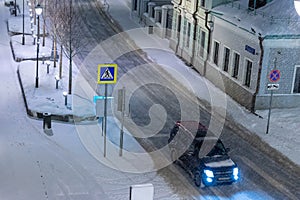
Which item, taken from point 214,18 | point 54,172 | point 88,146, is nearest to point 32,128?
point 88,146

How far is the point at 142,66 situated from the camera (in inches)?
1444

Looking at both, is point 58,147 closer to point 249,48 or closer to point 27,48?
point 249,48

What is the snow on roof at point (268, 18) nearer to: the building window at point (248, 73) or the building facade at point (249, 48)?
the building facade at point (249, 48)

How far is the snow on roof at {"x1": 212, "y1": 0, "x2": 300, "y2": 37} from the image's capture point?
1125 inches

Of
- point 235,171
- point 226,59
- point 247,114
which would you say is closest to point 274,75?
point 247,114

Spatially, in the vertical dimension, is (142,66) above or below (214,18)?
below

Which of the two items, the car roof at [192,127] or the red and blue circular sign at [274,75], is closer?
the car roof at [192,127]

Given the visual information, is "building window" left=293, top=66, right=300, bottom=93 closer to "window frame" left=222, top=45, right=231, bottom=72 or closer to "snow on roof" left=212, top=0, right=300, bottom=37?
"snow on roof" left=212, top=0, right=300, bottom=37

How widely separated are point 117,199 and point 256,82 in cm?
1262

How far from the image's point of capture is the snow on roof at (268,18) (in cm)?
2856

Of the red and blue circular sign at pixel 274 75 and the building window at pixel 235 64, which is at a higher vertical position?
the red and blue circular sign at pixel 274 75

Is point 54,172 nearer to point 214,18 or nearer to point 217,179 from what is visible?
point 217,179

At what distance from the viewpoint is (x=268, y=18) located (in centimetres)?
2955

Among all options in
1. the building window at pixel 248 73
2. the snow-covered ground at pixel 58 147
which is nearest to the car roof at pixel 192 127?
the snow-covered ground at pixel 58 147
